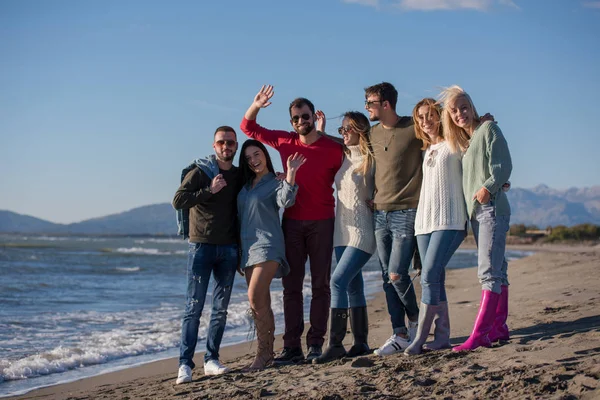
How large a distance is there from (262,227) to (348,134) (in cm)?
101

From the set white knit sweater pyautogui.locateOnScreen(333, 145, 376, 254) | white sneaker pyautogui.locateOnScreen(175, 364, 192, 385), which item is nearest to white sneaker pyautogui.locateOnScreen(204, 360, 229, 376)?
white sneaker pyautogui.locateOnScreen(175, 364, 192, 385)

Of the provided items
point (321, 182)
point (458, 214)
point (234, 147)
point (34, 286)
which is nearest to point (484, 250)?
point (458, 214)

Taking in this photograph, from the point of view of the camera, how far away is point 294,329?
5184 mm

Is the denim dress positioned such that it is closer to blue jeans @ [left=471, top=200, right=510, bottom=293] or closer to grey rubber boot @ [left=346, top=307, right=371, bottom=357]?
grey rubber boot @ [left=346, top=307, right=371, bottom=357]

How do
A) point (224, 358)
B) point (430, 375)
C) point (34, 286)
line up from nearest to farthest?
1. point (430, 375)
2. point (224, 358)
3. point (34, 286)

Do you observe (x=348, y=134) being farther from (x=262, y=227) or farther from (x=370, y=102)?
(x=262, y=227)

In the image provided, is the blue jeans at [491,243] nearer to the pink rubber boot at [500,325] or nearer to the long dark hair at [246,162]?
the pink rubber boot at [500,325]

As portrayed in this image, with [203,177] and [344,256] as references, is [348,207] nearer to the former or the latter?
[344,256]

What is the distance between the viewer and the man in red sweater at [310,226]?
16.6ft

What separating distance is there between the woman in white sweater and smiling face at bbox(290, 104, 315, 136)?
84 cm

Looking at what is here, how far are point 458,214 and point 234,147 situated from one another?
178 centimetres

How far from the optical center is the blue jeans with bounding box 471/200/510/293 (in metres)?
4.56

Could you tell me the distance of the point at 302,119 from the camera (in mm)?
5051

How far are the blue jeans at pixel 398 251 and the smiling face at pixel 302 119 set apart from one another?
859 mm
